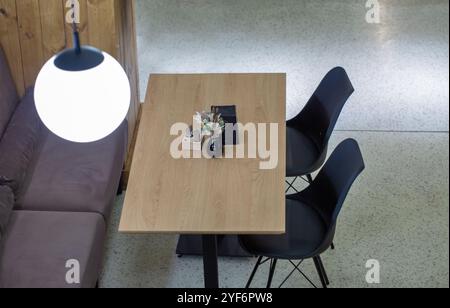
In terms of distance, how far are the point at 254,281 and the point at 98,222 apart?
2.81 feet

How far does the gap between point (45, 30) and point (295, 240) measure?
190cm

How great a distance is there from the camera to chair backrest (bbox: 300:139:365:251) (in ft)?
11.2

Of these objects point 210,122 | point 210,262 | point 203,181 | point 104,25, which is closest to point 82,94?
point 203,181

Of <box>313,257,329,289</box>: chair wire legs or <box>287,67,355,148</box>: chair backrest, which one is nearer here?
<box>313,257,329,289</box>: chair wire legs

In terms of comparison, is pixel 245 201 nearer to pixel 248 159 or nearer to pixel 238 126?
pixel 248 159

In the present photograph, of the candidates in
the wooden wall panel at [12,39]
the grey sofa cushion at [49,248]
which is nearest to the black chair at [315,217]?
the grey sofa cushion at [49,248]

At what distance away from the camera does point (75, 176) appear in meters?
3.98

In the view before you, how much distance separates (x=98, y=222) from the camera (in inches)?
146

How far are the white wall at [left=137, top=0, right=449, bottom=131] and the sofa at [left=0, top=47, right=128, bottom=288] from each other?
4.55ft

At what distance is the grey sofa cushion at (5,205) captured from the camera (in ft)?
11.8

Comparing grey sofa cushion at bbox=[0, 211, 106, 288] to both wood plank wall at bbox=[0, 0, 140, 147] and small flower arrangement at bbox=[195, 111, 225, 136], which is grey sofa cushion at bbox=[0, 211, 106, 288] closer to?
small flower arrangement at bbox=[195, 111, 225, 136]

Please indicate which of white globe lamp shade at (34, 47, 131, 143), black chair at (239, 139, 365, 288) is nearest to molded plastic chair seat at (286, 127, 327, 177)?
black chair at (239, 139, 365, 288)

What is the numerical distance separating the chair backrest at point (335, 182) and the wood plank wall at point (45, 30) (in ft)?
4.61
